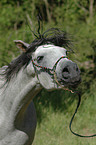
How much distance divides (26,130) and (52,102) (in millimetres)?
2624

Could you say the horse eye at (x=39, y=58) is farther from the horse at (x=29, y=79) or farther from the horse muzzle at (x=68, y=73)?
the horse muzzle at (x=68, y=73)

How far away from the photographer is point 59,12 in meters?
8.09

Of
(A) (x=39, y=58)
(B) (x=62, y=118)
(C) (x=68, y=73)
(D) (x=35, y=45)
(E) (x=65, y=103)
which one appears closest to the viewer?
(C) (x=68, y=73)

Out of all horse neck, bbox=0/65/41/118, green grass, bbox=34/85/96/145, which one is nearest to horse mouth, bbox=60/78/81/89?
horse neck, bbox=0/65/41/118

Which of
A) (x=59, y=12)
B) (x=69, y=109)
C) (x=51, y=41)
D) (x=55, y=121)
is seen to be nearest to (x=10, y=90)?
(x=51, y=41)

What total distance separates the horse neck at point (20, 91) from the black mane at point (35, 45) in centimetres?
6

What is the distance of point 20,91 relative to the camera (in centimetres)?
229

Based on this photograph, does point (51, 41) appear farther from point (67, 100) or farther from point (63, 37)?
point (67, 100)

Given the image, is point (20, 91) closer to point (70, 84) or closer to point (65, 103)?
point (70, 84)

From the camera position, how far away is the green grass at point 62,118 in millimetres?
3904

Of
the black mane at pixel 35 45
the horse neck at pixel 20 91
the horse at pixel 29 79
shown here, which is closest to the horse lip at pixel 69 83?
the horse at pixel 29 79

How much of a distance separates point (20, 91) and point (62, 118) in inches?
99.3

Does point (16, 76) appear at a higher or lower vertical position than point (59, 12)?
higher

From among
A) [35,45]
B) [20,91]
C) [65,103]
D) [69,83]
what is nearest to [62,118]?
[65,103]
